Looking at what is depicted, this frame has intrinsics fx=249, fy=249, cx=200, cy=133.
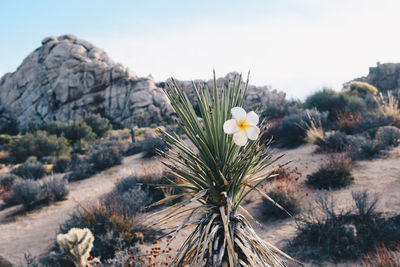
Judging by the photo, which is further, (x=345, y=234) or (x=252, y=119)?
(x=345, y=234)

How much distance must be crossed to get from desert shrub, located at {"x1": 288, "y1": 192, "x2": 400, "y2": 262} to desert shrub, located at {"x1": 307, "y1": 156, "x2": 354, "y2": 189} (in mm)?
1713

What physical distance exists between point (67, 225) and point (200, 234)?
4.31 m

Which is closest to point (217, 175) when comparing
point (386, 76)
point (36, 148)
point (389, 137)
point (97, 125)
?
point (389, 137)

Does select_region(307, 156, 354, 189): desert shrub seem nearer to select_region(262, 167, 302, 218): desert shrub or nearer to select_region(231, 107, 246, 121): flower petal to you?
select_region(262, 167, 302, 218): desert shrub

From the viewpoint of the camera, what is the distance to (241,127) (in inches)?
61.6

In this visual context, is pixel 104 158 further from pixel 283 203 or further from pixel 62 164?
pixel 283 203

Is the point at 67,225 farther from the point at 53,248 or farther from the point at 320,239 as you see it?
the point at 320,239

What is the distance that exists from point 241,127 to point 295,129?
31.8 feet

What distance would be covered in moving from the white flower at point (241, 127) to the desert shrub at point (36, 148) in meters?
15.0

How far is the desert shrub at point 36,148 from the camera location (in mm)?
14352

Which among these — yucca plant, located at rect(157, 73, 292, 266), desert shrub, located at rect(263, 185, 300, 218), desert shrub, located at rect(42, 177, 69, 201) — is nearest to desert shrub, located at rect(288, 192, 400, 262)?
desert shrub, located at rect(263, 185, 300, 218)

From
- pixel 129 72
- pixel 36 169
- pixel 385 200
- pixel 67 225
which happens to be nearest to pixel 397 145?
pixel 385 200

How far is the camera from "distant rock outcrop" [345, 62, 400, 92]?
27938mm

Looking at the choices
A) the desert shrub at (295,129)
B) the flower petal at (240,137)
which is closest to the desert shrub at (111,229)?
the flower petal at (240,137)
